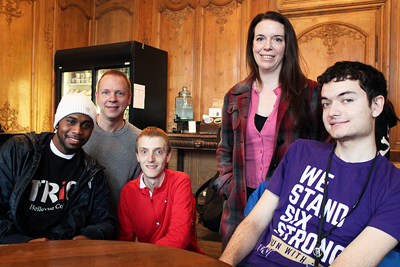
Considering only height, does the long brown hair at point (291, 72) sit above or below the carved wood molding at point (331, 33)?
below

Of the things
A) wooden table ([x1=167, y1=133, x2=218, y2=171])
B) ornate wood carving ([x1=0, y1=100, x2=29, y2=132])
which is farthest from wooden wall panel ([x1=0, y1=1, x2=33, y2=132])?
wooden table ([x1=167, y1=133, x2=218, y2=171])

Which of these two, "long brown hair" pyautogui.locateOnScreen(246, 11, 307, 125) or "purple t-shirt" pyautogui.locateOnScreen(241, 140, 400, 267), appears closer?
"purple t-shirt" pyautogui.locateOnScreen(241, 140, 400, 267)

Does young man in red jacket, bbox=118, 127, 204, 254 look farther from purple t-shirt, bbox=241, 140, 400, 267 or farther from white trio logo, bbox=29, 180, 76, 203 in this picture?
purple t-shirt, bbox=241, 140, 400, 267

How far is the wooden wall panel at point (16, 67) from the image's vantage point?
4.65 metres

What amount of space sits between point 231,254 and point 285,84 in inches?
37.0

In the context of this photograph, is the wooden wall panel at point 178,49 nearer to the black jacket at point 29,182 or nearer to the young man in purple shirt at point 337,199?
the black jacket at point 29,182

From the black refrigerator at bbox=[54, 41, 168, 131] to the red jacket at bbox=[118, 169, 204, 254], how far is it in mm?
2733

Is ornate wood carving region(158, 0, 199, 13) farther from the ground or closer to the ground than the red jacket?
farther from the ground

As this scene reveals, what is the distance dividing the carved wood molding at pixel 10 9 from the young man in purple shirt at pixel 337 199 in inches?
194

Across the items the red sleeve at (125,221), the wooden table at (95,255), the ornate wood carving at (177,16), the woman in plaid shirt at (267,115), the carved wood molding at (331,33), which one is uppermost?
the ornate wood carving at (177,16)

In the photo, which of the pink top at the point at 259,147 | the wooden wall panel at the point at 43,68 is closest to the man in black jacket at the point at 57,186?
the pink top at the point at 259,147

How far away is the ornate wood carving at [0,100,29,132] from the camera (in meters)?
4.64

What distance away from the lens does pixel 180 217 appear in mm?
→ 1812

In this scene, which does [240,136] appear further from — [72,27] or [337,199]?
[72,27]
